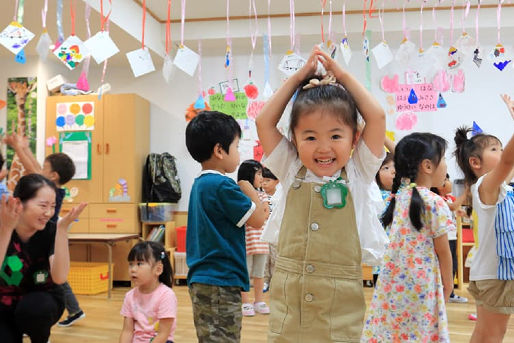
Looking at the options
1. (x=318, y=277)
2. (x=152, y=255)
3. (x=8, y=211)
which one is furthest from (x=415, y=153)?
(x=8, y=211)

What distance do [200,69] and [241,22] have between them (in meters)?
0.70

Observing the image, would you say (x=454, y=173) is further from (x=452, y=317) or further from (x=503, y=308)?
(x=503, y=308)

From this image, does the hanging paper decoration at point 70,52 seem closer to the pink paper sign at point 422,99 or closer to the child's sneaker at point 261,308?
the child's sneaker at point 261,308

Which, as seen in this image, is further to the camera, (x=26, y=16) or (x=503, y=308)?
(x=26, y=16)

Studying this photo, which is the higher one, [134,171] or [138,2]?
[138,2]

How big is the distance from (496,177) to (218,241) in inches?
46.5

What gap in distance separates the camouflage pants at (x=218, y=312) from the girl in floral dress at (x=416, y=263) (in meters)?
0.51

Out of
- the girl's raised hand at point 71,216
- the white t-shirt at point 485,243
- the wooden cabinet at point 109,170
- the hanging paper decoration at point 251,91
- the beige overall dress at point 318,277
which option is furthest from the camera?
the hanging paper decoration at point 251,91

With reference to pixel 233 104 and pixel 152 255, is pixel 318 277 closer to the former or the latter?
pixel 152 255

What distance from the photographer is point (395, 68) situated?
17.5ft

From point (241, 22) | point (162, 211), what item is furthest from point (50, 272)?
point (241, 22)

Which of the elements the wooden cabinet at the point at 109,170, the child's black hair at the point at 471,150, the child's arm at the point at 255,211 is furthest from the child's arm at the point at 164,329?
the wooden cabinet at the point at 109,170

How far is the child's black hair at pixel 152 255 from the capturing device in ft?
8.23

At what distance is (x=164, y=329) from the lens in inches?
93.1
